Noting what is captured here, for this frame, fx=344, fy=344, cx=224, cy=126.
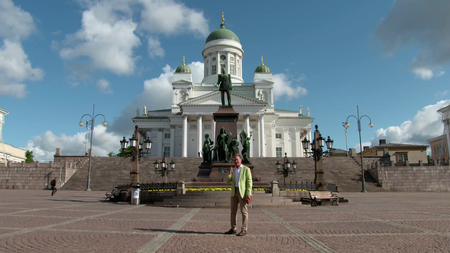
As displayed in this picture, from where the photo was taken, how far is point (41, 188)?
41.7m

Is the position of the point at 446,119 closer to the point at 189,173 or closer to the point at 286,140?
the point at 286,140

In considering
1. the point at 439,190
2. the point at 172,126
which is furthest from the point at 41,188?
the point at 439,190

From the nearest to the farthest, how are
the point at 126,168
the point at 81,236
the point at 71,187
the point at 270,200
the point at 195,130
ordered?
the point at 81,236 → the point at 270,200 → the point at 71,187 → the point at 126,168 → the point at 195,130

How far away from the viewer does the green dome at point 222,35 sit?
83500 mm

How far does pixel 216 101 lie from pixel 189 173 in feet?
79.4

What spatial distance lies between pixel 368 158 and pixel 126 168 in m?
34.8

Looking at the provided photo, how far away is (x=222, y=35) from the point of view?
83.6m

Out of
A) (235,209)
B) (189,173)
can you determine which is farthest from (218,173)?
(189,173)

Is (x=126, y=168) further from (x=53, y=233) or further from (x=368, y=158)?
(x=53, y=233)

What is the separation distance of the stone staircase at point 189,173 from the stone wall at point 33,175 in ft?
5.22

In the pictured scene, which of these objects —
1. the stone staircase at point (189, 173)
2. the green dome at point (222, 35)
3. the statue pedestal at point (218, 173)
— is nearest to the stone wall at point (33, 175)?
the stone staircase at point (189, 173)

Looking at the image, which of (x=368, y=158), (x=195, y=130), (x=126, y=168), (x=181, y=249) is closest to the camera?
(x=181, y=249)

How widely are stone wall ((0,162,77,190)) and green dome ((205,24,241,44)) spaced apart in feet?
170

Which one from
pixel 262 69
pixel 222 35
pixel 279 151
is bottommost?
pixel 279 151
